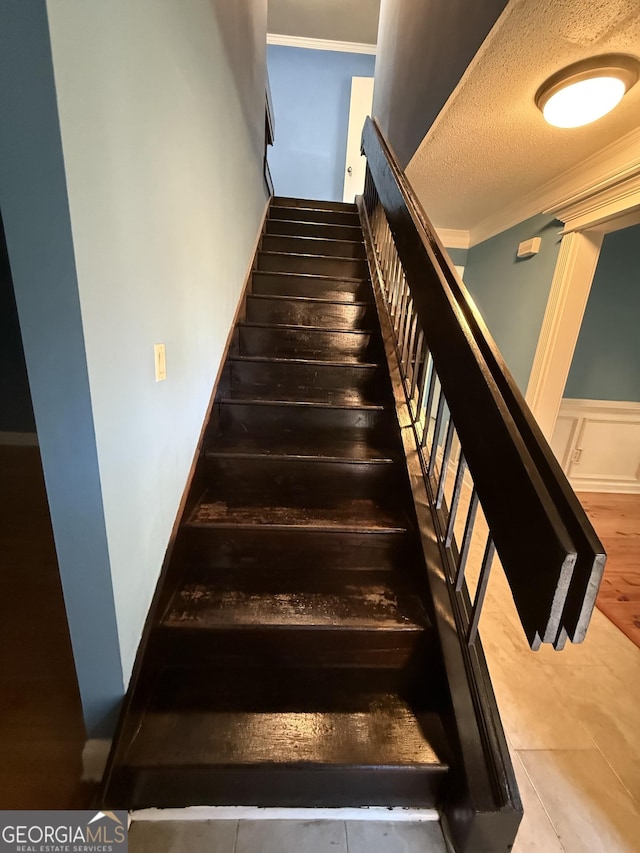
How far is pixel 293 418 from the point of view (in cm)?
178

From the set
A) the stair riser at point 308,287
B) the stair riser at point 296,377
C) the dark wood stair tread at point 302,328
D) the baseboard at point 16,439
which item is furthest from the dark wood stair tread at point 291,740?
the baseboard at point 16,439

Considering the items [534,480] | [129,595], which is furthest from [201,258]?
[534,480]

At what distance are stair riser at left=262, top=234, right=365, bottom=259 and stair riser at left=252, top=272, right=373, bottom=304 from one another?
48 centimetres

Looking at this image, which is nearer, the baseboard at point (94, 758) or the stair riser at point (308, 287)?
the baseboard at point (94, 758)

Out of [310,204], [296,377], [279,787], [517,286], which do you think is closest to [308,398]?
[296,377]

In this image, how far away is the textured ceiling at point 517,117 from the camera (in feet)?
4.02

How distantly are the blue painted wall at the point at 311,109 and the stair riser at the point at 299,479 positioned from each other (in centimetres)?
451

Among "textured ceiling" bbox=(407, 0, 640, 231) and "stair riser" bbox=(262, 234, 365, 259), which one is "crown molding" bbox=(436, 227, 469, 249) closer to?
"textured ceiling" bbox=(407, 0, 640, 231)

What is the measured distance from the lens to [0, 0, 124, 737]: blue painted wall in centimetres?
57

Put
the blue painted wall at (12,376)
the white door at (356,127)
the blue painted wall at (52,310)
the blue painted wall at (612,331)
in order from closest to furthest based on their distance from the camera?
the blue painted wall at (52,310) → the blue painted wall at (12,376) → the blue painted wall at (612,331) → the white door at (356,127)

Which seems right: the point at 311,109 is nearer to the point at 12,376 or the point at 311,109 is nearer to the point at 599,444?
the point at 12,376

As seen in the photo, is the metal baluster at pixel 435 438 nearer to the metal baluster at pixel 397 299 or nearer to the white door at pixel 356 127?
the metal baluster at pixel 397 299

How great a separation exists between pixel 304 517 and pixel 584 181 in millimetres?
2445

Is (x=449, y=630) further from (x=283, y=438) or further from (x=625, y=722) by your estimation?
(x=283, y=438)
